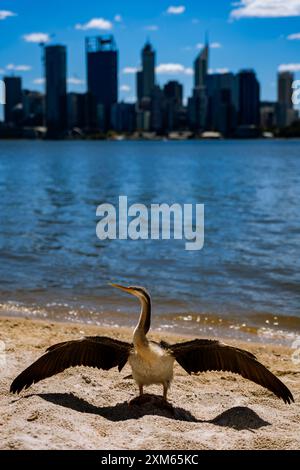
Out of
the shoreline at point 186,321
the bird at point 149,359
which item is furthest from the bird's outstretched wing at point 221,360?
the shoreline at point 186,321

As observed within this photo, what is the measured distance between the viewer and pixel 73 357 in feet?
20.9

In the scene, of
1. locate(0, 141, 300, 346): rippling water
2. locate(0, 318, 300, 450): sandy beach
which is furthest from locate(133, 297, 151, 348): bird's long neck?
locate(0, 141, 300, 346): rippling water

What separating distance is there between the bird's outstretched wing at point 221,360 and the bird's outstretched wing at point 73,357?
0.57 m

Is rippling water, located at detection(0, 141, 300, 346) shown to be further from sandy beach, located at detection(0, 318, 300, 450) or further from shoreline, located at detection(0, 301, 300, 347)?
sandy beach, located at detection(0, 318, 300, 450)

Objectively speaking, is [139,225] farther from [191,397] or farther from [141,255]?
[191,397]

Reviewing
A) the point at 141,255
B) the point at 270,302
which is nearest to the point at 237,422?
the point at 270,302

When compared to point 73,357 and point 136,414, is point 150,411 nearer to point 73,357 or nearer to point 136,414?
point 136,414

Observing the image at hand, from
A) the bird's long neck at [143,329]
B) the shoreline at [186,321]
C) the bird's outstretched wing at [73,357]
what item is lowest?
the shoreline at [186,321]

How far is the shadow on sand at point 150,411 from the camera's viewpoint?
19.9 ft

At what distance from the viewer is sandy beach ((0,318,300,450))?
5375 millimetres

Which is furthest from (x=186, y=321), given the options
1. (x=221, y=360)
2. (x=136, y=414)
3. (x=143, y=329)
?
(x=143, y=329)

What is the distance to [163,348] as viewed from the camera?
6.13 m

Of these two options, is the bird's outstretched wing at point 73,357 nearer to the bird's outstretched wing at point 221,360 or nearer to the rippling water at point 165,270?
the bird's outstretched wing at point 221,360
